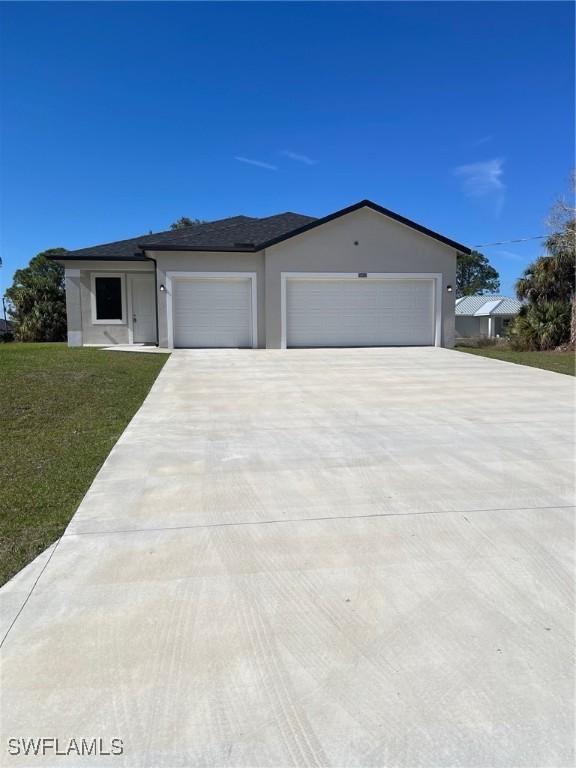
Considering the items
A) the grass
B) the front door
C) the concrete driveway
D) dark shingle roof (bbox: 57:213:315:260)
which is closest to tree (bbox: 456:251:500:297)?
dark shingle roof (bbox: 57:213:315:260)

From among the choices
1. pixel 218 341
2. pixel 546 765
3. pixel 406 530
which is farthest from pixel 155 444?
pixel 218 341

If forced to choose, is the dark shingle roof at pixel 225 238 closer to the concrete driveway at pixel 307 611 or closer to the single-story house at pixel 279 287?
the single-story house at pixel 279 287

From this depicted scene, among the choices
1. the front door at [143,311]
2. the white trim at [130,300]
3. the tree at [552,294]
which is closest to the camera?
the white trim at [130,300]

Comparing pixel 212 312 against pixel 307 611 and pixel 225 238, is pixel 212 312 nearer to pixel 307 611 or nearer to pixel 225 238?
pixel 225 238

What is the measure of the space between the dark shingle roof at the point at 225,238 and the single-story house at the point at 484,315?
3088cm

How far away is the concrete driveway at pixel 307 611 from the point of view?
197 cm

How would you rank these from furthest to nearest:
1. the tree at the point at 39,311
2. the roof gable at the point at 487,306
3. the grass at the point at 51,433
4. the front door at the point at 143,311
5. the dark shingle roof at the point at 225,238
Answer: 1. the roof gable at the point at 487,306
2. the tree at the point at 39,311
3. the front door at the point at 143,311
4. the dark shingle roof at the point at 225,238
5. the grass at the point at 51,433

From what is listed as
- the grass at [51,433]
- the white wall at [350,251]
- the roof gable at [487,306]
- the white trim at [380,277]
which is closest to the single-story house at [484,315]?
the roof gable at [487,306]

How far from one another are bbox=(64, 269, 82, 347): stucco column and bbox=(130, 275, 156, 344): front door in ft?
5.94

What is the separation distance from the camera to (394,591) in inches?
115

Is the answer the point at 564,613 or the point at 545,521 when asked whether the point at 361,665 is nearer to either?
the point at 564,613

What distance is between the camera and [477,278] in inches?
3093

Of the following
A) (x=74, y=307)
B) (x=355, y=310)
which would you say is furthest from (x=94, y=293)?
(x=355, y=310)

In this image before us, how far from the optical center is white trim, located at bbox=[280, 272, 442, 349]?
17297 mm
